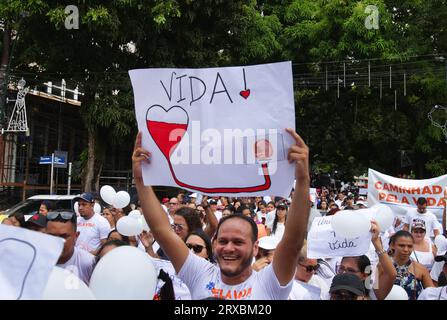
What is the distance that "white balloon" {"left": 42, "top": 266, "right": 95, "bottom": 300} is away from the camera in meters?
2.15

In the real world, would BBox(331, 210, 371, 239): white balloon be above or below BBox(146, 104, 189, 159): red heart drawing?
below

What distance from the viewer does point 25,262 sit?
2176 millimetres

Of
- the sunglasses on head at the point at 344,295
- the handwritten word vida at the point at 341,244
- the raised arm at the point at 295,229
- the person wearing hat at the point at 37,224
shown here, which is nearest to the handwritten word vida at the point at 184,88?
the raised arm at the point at 295,229

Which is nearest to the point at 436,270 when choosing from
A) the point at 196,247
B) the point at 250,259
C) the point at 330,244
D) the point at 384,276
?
the point at 330,244

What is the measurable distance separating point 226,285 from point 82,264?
4.79 feet

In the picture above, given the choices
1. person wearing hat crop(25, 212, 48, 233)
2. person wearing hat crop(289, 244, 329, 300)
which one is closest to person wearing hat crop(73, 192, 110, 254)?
person wearing hat crop(25, 212, 48, 233)

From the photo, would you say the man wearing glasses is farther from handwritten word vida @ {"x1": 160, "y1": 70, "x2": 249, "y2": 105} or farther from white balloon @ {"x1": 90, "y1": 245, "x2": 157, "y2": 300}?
white balloon @ {"x1": 90, "y1": 245, "x2": 157, "y2": 300}

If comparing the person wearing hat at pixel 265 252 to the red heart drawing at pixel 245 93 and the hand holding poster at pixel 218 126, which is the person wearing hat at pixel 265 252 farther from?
the red heart drawing at pixel 245 93

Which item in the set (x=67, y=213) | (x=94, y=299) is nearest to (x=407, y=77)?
(x=67, y=213)

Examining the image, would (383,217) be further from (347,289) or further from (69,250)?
(69,250)

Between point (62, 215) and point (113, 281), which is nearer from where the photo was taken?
point (113, 281)

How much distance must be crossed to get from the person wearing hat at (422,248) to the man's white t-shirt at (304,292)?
8.40 feet

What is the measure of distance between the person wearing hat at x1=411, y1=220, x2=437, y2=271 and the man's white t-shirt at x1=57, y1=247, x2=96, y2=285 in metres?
3.39

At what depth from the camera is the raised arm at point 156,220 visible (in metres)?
3.20
